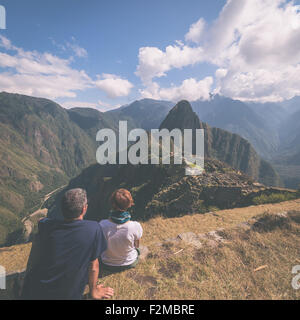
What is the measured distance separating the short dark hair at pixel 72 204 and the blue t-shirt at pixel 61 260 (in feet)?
0.53

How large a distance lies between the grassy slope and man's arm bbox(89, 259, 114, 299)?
0.25 meters

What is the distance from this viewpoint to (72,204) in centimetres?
343

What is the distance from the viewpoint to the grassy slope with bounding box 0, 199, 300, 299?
13.7 ft

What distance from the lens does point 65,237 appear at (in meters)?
3.21

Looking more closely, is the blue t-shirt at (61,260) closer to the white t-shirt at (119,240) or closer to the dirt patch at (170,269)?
the white t-shirt at (119,240)

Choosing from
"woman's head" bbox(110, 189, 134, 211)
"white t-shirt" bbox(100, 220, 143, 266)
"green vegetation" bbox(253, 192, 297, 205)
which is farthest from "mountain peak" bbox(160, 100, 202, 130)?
"white t-shirt" bbox(100, 220, 143, 266)

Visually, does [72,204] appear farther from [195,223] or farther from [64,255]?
[195,223]

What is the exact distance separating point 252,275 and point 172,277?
7.62ft

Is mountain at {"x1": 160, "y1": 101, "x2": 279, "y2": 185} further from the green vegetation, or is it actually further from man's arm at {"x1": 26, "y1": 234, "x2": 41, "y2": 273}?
man's arm at {"x1": 26, "y1": 234, "x2": 41, "y2": 273}

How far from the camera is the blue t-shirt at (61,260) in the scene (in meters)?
3.05

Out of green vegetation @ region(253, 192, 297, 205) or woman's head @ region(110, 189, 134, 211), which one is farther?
green vegetation @ region(253, 192, 297, 205)

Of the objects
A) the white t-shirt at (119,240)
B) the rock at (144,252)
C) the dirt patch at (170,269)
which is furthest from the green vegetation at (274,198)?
the white t-shirt at (119,240)
